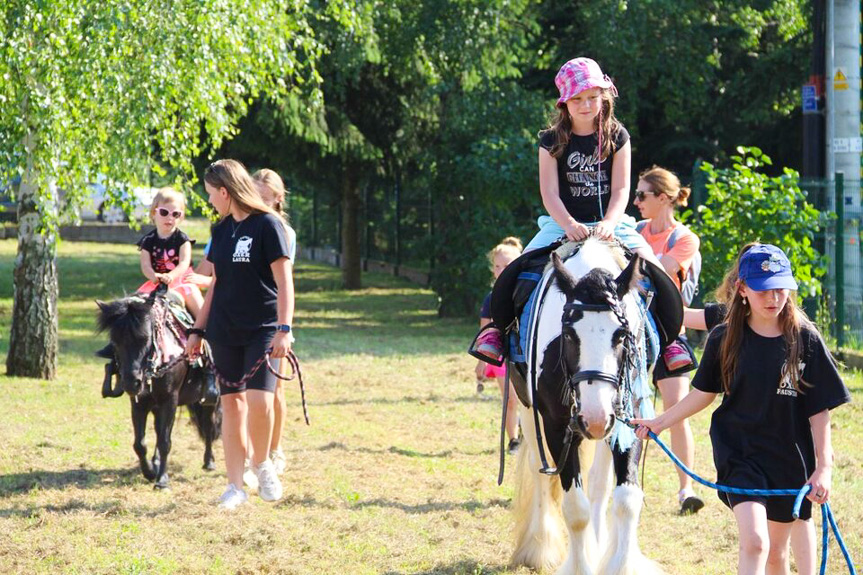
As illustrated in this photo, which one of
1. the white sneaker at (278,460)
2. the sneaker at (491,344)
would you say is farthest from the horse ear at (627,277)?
the white sneaker at (278,460)

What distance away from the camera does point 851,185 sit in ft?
42.7

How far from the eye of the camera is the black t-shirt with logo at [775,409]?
4.43 m

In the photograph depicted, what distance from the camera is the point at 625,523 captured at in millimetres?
5223

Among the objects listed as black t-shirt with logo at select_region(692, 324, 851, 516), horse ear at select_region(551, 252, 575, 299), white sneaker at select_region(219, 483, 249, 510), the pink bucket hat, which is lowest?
white sneaker at select_region(219, 483, 249, 510)

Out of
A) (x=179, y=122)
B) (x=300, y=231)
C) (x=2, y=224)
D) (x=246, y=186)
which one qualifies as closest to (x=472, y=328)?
(x=179, y=122)

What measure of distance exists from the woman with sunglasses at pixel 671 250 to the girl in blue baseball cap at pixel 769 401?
208cm

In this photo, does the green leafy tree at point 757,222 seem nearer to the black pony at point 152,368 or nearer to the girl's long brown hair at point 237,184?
the black pony at point 152,368

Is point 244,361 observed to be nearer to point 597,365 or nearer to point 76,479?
point 76,479

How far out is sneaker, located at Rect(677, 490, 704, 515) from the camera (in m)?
6.99

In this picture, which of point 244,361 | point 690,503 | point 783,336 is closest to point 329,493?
point 244,361

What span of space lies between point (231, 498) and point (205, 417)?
1.58 metres

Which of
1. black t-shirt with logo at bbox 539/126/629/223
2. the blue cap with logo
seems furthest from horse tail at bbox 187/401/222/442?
the blue cap with logo

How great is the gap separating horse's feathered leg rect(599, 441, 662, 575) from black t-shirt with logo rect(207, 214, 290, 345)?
2546mm

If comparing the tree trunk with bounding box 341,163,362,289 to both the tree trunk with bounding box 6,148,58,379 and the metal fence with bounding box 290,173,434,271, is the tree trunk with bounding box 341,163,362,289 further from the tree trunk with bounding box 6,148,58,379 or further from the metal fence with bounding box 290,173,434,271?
the tree trunk with bounding box 6,148,58,379
